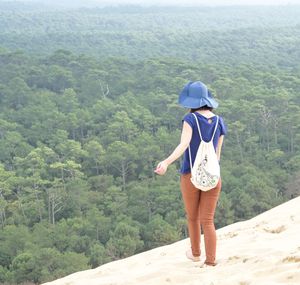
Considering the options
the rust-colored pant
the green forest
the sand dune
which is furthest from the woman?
the green forest

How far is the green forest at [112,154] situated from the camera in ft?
69.6

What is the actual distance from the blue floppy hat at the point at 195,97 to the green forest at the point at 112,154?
14223 millimetres

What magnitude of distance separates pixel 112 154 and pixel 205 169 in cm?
2738

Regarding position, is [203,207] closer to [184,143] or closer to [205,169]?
[205,169]

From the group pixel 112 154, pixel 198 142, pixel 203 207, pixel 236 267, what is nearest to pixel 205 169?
pixel 198 142

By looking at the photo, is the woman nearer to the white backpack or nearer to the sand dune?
the white backpack

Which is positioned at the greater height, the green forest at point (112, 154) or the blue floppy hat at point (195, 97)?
the blue floppy hat at point (195, 97)

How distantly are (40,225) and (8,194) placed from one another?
5.60 metres

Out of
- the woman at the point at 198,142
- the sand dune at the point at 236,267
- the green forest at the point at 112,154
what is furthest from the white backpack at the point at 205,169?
the green forest at the point at 112,154

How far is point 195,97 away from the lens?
4.04 metres

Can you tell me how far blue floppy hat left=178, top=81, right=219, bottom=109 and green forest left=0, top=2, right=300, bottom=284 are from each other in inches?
560

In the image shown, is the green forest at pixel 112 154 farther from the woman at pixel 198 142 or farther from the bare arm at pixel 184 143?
the bare arm at pixel 184 143

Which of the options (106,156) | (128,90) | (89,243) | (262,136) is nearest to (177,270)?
(89,243)

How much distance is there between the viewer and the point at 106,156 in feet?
102
